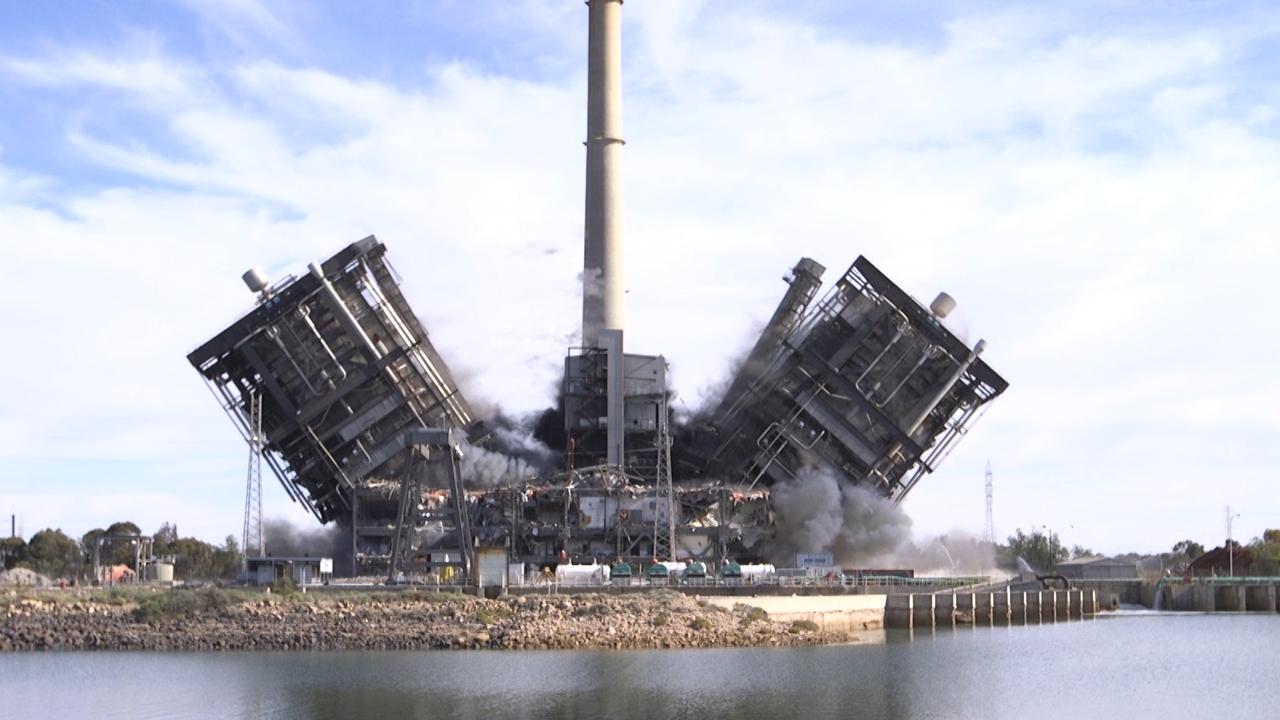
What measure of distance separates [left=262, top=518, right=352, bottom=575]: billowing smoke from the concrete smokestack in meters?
23.9

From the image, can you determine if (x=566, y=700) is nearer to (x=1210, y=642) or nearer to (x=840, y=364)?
(x=1210, y=642)

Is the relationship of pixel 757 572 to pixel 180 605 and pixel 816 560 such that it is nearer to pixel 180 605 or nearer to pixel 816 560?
pixel 816 560

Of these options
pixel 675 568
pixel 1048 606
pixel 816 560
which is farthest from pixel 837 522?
pixel 675 568

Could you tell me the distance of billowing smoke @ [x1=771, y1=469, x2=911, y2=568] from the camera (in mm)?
119688

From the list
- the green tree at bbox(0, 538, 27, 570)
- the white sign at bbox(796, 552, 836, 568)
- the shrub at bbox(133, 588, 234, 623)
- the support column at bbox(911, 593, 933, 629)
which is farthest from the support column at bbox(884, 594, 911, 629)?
the green tree at bbox(0, 538, 27, 570)

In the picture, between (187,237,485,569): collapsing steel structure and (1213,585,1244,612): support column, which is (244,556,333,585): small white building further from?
(1213,585,1244,612): support column

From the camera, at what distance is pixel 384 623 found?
84312 mm

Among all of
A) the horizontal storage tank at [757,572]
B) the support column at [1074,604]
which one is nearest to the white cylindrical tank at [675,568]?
the horizontal storage tank at [757,572]

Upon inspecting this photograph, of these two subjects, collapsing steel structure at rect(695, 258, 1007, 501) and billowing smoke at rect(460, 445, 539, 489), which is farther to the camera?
billowing smoke at rect(460, 445, 539, 489)

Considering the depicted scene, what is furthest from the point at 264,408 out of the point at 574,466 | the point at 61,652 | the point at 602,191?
the point at 61,652

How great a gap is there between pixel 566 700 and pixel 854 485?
202 ft

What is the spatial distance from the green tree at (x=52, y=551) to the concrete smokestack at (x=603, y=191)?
6954 centimetres

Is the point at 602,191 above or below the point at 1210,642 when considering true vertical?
above

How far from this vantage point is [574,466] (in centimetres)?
13000
